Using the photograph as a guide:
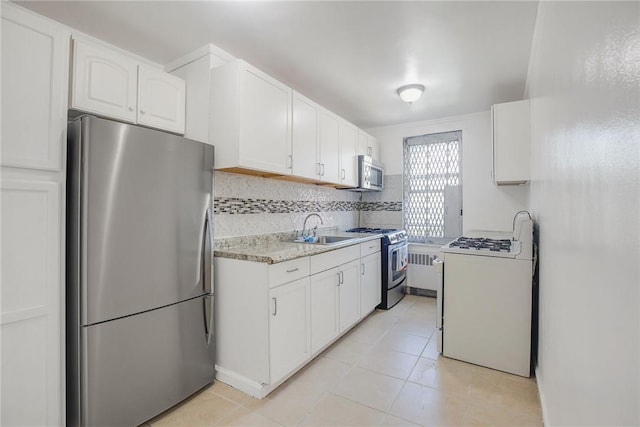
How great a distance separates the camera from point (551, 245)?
1.54 m

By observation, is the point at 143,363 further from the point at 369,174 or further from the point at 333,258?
Result: the point at 369,174

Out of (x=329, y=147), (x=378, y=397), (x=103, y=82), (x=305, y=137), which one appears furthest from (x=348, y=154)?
(x=378, y=397)

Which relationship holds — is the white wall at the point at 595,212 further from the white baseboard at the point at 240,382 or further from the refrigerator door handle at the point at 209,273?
the refrigerator door handle at the point at 209,273

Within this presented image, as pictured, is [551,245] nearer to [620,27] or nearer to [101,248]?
[620,27]

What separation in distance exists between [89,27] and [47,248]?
153cm

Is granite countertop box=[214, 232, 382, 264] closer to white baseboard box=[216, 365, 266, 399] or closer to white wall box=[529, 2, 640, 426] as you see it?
white baseboard box=[216, 365, 266, 399]

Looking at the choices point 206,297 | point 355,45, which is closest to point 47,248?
point 206,297

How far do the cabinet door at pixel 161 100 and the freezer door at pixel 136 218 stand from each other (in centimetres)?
47

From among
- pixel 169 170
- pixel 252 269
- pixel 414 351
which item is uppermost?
pixel 169 170

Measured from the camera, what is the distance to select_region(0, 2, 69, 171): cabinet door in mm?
1299

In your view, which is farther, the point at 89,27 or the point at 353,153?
the point at 353,153

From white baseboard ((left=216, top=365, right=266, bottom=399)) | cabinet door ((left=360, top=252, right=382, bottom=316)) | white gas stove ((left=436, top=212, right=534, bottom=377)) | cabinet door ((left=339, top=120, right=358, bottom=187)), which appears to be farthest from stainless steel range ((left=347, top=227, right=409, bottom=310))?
white baseboard ((left=216, top=365, right=266, bottom=399))

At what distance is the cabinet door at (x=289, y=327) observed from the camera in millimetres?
1869

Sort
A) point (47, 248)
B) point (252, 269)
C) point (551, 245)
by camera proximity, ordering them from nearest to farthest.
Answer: point (47, 248)
point (551, 245)
point (252, 269)
